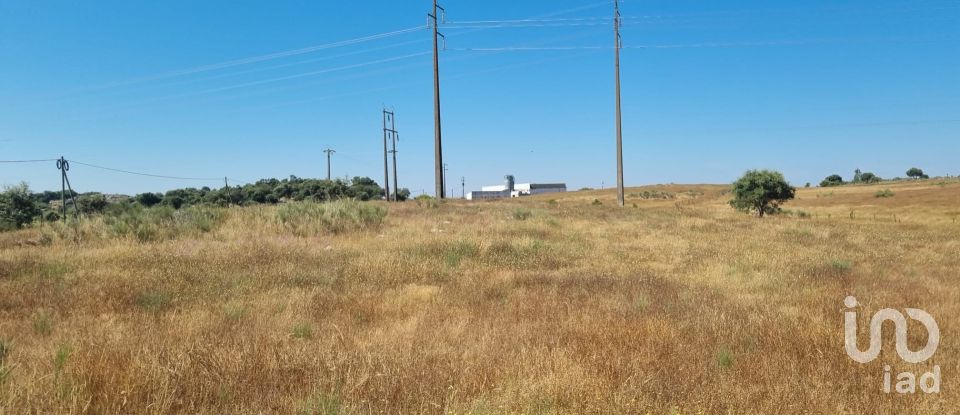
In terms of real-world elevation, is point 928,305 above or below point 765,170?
below

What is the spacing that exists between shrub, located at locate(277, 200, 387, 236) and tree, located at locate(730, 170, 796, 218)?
2587 centimetres

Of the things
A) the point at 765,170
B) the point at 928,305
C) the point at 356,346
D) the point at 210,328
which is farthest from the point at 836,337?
the point at 765,170

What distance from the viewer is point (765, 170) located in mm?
34000

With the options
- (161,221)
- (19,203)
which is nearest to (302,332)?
(161,221)

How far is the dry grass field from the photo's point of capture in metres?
3.73

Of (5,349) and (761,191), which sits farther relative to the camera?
(761,191)

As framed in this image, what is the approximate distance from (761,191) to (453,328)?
3306 cm

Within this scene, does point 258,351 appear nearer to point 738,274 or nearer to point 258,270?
point 258,270

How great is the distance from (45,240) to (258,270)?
9562 mm

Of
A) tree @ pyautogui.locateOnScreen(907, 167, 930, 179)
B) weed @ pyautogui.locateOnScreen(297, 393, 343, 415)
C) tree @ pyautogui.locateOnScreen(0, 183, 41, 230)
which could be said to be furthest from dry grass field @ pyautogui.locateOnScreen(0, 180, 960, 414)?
tree @ pyautogui.locateOnScreen(907, 167, 930, 179)

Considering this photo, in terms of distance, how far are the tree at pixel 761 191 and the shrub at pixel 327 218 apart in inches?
1019

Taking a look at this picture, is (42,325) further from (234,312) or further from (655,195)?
(655,195)

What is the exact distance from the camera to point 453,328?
5715 millimetres

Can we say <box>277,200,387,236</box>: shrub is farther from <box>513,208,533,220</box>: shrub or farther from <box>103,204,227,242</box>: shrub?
<box>513,208,533,220</box>: shrub
